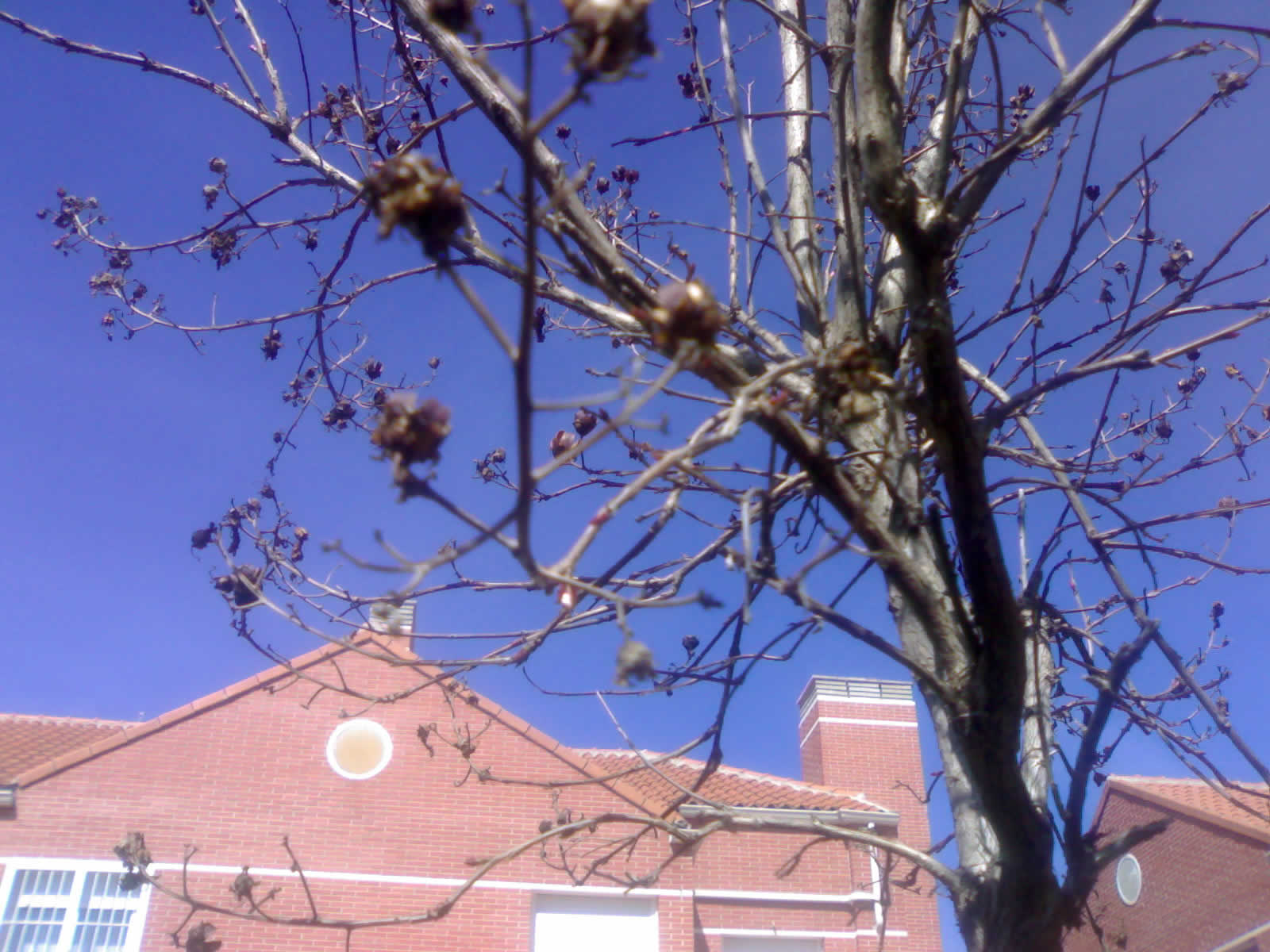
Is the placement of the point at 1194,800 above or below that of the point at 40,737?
below

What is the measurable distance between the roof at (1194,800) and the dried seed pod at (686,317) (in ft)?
53.2

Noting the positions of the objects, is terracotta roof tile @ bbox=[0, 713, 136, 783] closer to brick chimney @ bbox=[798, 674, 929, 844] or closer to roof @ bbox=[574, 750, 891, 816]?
roof @ bbox=[574, 750, 891, 816]

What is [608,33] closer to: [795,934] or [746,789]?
[795,934]

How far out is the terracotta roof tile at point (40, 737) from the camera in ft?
40.4

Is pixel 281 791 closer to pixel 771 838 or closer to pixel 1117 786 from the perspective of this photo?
pixel 771 838

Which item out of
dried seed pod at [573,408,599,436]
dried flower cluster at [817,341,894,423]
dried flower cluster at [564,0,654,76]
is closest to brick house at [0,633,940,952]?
dried seed pod at [573,408,599,436]

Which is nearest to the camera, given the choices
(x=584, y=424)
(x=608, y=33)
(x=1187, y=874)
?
(x=608, y=33)

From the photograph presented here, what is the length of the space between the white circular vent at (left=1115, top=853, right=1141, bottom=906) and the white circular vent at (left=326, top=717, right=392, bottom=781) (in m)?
14.4

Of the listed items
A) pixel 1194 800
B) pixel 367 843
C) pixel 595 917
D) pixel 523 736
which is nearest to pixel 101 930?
pixel 367 843

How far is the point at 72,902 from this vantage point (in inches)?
413

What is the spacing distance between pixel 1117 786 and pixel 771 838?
9.66m

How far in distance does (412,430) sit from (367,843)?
11.8m

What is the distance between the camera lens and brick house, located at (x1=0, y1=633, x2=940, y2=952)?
421 inches

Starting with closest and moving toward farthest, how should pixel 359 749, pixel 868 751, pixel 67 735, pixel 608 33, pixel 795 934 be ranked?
pixel 608 33, pixel 359 749, pixel 795 934, pixel 67 735, pixel 868 751
